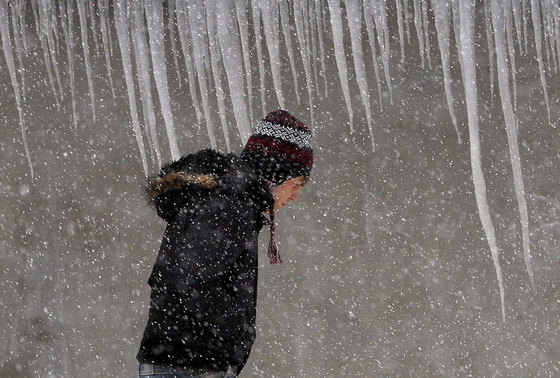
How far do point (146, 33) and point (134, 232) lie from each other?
3.78ft

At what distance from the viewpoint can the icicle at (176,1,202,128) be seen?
13.0ft

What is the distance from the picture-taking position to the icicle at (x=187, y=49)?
3953mm

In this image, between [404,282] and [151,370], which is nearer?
[151,370]

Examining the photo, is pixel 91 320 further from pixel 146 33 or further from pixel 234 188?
pixel 234 188

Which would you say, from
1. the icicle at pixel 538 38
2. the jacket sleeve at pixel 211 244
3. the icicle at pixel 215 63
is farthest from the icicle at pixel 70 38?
the icicle at pixel 538 38

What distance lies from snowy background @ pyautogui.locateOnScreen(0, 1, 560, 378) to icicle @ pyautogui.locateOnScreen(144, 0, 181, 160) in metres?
0.04

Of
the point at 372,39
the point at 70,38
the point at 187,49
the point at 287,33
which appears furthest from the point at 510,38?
the point at 70,38

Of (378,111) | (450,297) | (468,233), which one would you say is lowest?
(450,297)

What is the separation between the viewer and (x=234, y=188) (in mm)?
2301

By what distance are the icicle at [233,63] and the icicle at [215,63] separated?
0.09ft

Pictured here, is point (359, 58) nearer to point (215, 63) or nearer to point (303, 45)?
point (303, 45)

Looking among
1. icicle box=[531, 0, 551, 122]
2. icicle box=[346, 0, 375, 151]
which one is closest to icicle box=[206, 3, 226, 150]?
icicle box=[346, 0, 375, 151]

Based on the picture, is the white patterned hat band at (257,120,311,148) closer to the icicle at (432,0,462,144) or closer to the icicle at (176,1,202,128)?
the icicle at (176,1,202,128)

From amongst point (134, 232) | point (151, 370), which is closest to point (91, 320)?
point (134, 232)
